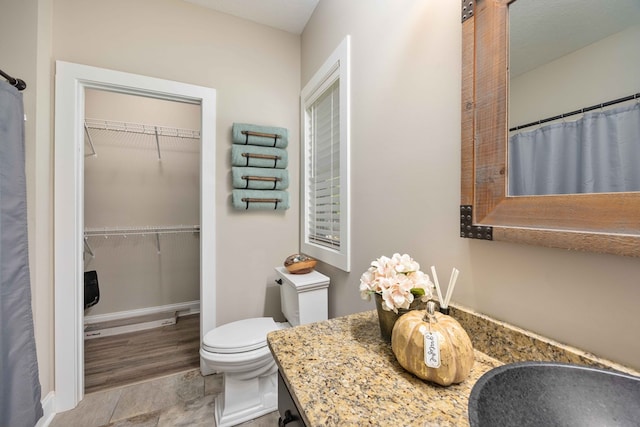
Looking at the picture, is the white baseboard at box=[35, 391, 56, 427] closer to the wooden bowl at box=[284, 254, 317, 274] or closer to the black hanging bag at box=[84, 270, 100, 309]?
the black hanging bag at box=[84, 270, 100, 309]

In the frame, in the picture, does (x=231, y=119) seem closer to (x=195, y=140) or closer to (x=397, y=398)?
(x=195, y=140)

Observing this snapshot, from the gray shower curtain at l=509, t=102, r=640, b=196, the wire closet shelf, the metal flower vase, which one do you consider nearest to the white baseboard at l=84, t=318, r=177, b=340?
the wire closet shelf

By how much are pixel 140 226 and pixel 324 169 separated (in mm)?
2148

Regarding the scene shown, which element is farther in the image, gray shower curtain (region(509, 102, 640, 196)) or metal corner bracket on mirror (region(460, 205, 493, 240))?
metal corner bracket on mirror (region(460, 205, 493, 240))

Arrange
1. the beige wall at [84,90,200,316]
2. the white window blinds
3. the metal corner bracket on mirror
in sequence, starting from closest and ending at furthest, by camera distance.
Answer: the metal corner bracket on mirror, the white window blinds, the beige wall at [84,90,200,316]

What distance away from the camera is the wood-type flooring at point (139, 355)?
1788 millimetres

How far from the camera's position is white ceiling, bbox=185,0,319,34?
A: 179 cm

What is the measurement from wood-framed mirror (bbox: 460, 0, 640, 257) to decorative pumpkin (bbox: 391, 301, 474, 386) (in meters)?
0.29

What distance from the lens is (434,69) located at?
0.90m

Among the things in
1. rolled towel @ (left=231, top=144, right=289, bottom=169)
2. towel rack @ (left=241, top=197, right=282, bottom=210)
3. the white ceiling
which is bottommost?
towel rack @ (left=241, top=197, right=282, bottom=210)

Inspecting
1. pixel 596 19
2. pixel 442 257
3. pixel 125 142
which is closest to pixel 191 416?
pixel 442 257

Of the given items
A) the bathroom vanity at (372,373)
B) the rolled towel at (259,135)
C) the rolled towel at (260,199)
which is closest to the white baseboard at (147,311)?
the rolled towel at (260,199)

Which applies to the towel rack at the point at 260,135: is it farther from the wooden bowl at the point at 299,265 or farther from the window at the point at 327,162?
Answer: the wooden bowl at the point at 299,265

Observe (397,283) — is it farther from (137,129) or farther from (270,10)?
(137,129)
